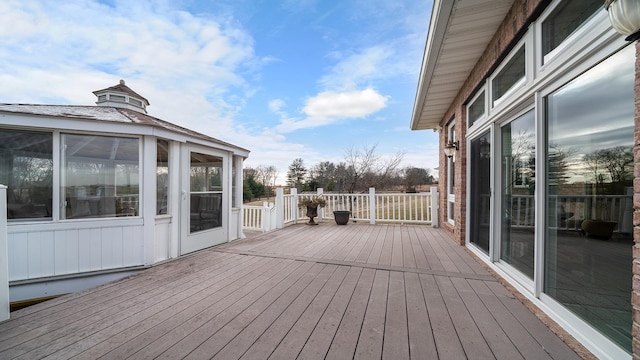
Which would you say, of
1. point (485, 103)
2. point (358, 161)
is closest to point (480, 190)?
point (485, 103)

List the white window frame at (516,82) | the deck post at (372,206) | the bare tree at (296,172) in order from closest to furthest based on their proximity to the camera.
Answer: the white window frame at (516,82) → the deck post at (372,206) → the bare tree at (296,172)

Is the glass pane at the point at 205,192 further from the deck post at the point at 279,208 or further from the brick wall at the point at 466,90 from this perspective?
the brick wall at the point at 466,90

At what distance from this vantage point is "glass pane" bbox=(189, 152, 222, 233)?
3.94m

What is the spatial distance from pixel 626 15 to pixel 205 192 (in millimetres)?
4702

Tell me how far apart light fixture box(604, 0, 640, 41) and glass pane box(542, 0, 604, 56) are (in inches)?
20.3

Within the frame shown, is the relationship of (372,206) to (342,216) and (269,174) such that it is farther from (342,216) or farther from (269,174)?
(269,174)

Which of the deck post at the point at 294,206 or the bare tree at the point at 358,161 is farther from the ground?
the bare tree at the point at 358,161

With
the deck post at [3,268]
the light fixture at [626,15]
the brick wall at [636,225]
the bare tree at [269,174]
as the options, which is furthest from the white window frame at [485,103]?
the bare tree at [269,174]

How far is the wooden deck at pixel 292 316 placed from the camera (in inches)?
57.5

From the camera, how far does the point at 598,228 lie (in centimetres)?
147

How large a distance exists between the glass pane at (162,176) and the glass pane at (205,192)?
0.39 meters

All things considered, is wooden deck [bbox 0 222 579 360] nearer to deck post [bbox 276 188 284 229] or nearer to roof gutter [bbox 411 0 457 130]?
roof gutter [bbox 411 0 457 130]

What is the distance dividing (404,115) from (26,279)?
12222 millimetres

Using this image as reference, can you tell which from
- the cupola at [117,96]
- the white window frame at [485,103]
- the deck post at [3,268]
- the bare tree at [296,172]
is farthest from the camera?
the bare tree at [296,172]
